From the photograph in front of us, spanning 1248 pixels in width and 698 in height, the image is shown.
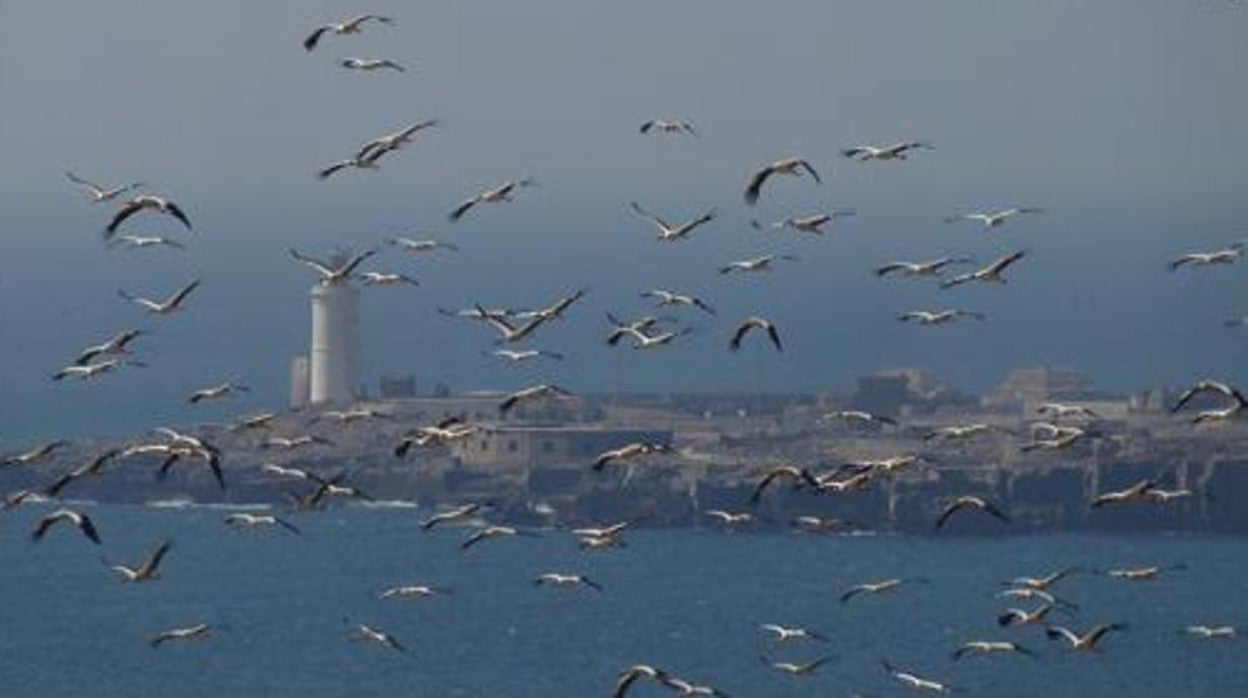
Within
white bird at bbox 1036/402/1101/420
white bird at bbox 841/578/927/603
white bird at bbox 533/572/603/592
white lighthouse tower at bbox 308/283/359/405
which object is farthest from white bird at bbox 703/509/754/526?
white lighthouse tower at bbox 308/283/359/405

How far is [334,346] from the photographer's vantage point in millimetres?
104500

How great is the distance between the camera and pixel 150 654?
246 feet

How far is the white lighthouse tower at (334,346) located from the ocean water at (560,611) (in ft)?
25.8

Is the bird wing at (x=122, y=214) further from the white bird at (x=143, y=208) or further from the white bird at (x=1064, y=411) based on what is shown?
the white bird at (x=1064, y=411)

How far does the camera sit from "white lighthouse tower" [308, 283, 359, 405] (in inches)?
4050

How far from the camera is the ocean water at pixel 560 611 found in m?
71.2

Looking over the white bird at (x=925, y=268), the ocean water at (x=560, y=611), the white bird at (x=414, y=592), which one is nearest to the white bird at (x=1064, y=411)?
the ocean water at (x=560, y=611)

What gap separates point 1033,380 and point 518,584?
20.4 metres

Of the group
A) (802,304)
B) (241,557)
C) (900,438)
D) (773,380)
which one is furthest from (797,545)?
(802,304)

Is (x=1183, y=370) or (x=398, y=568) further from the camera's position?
(x=1183, y=370)

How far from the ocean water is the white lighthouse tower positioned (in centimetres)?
788

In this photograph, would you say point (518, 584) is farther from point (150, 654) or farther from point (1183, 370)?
point (1183, 370)

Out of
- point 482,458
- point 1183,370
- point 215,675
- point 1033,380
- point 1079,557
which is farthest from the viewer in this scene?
point 1183,370

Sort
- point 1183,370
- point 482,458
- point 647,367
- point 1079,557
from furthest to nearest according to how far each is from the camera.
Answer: point 647,367
point 1183,370
point 482,458
point 1079,557
